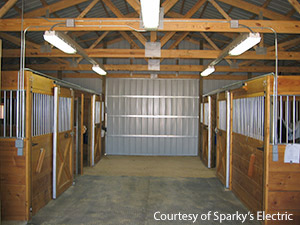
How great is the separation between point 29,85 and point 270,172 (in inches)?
138

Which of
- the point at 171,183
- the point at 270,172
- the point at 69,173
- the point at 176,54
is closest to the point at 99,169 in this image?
the point at 69,173

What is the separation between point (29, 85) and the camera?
11.0 ft

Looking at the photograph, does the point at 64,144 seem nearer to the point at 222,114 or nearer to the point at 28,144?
the point at 28,144

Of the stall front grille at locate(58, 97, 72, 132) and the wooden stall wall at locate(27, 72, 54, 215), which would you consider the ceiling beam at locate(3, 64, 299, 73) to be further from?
the wooden stall wall at locate(27, 72, 54, 215)

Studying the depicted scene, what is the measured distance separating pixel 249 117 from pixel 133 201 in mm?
2446

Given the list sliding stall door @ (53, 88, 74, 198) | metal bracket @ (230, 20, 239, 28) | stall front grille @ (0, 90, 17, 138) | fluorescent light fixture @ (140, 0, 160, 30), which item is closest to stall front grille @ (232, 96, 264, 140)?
metal bracket @ (230, 20, 239, 28)

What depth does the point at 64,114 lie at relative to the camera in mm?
4637

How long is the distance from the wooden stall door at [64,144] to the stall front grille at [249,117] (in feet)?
10.8

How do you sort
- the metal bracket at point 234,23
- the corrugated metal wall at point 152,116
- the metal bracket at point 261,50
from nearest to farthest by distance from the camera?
the metal bracket at point 234,23 < the metal bracket at point 261,50 < the corrugated metal wall at point 152,116

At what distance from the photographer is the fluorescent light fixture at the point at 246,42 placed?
3.40 m

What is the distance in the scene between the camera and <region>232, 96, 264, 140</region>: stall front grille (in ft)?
11.6

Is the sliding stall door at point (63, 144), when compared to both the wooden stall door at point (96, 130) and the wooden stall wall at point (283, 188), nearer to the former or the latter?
the wooden stall door at point (96, 130)

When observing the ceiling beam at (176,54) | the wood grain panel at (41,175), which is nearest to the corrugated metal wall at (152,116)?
the ceiling beam at (176,54)

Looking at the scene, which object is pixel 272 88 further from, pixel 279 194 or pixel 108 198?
pixel 108 198
